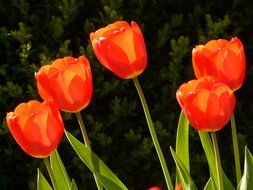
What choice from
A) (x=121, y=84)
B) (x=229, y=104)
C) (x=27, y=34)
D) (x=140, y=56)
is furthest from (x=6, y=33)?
(x=229, y=104)

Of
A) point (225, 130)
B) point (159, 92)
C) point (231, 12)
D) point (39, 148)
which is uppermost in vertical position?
point (39, 148)

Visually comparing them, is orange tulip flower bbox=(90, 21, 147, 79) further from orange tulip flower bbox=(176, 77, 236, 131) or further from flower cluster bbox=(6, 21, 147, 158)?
orange tulip flower bbox=(176, 77, 236, 131)

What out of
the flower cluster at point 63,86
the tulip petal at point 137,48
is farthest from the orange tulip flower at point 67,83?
the tulip petal at point 137,48

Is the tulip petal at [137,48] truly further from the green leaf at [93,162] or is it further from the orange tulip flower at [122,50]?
the green leaf at [93,162]

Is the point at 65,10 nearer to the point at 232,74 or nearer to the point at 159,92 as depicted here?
the point at 159,92

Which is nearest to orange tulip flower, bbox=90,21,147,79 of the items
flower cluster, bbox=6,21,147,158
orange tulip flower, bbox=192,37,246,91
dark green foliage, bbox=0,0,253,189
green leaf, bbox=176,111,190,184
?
flower cluster, bbox=6,21,147,158

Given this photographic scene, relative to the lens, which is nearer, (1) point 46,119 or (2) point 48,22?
(1) point 46,119

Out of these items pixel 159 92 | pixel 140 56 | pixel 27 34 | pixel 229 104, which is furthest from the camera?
pixel 159 92
